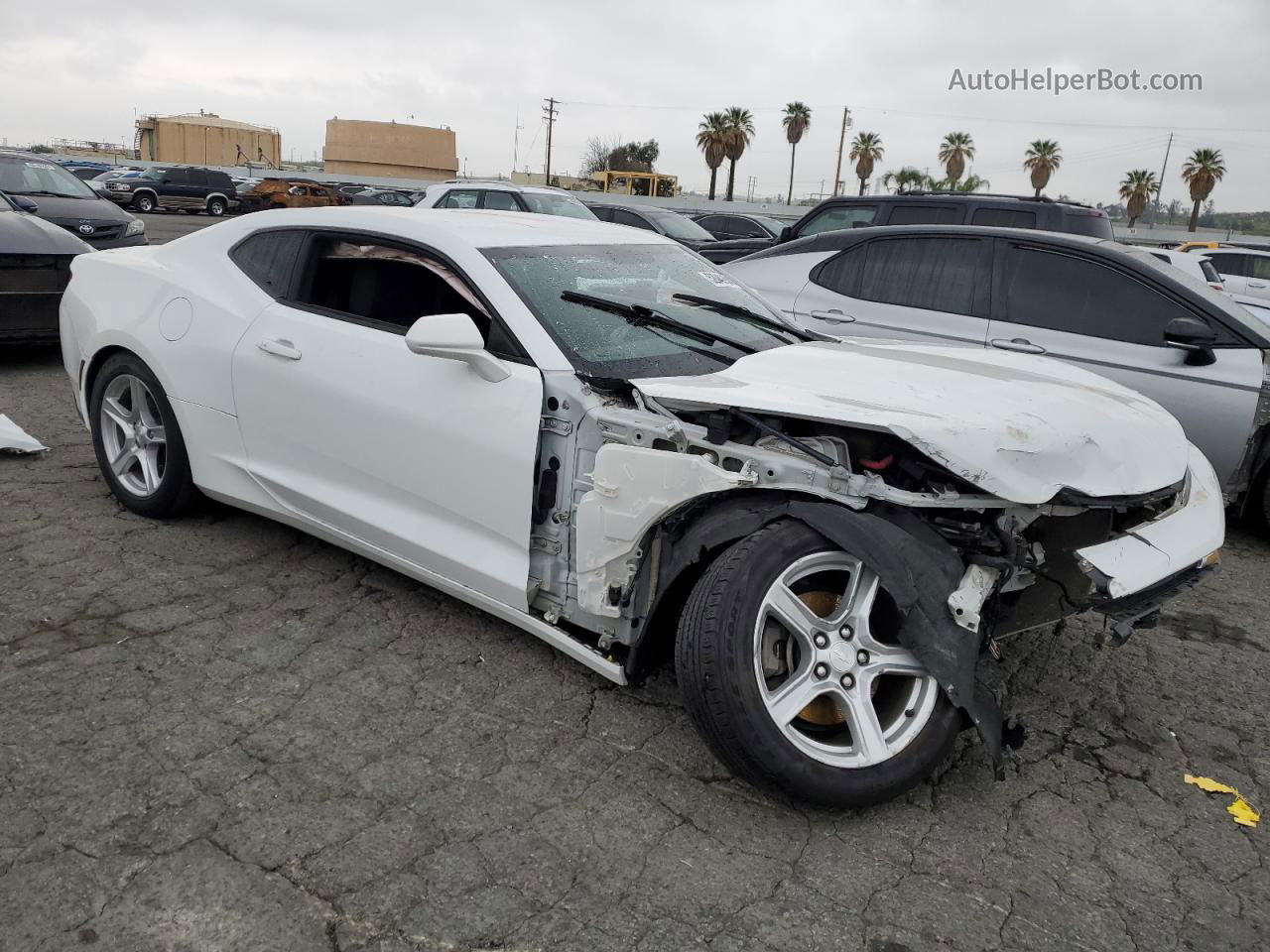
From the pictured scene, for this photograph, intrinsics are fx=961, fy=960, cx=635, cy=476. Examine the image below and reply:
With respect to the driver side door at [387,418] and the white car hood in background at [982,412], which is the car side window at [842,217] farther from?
the driver side door at [387,418]

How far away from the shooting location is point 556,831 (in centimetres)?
251

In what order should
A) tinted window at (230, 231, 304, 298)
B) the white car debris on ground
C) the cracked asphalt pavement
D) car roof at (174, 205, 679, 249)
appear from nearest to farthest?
the cracked asphalt pavement
car roof at (174, 205, 679, 249)
tinted window at (230, 231, 304, 298)
the white car debris on ground

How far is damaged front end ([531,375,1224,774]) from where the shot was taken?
8.40 ft

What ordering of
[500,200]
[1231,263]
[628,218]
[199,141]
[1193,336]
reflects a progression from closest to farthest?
[1193,336] → [500,200] → [628,218] → [1231,263] → [199,141]

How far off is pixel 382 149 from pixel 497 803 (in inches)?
2050

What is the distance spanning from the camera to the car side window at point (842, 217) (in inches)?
393

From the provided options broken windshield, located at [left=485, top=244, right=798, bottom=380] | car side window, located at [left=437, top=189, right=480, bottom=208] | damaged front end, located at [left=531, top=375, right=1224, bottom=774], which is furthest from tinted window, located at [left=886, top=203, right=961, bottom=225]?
damaged front end, located at [left=531, top=375, right=1224, bottom=774]

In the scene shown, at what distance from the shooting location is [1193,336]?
485cm

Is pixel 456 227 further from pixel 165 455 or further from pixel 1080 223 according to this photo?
pixel 1080 223

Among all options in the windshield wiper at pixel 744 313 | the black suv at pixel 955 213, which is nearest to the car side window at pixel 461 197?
the black suv at pixel 955 213

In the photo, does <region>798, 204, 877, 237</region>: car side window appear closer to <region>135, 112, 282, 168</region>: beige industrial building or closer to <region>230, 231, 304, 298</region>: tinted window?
<region>230, 231, 304, 298</region>: tinted window

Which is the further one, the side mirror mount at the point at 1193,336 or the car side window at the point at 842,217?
the car side window at the point at 842,217

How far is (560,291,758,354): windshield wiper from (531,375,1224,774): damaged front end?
1.50 ft

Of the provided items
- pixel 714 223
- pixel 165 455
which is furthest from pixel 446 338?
pixel 714 223
